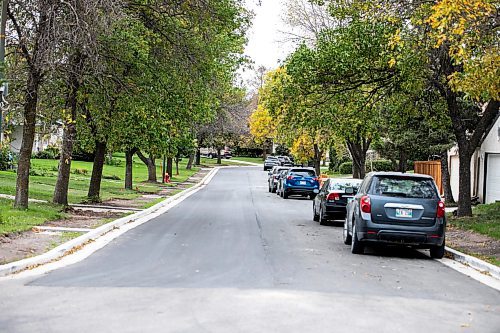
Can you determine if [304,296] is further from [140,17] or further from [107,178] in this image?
[107,178]

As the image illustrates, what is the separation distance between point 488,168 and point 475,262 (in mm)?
19118

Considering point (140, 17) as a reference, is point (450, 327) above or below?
below

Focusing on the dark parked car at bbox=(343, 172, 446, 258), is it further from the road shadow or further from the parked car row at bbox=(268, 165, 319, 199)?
the parked car row at bbox=(268, 165, 319, 199)

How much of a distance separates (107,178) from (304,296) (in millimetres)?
40045

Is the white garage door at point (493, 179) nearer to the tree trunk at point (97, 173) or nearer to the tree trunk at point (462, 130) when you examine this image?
the tree trunk at point (462, 130)

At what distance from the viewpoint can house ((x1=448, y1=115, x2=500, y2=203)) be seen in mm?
30438

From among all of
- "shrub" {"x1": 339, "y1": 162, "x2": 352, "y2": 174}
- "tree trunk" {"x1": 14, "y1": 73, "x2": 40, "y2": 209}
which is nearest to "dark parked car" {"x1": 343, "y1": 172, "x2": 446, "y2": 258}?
"tree trunk" {"x1": 14, "y1": 73, "x2": 40, "y2": 209}

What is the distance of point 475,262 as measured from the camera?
44.7 feet

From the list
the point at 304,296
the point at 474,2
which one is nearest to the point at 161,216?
the point at 474,2

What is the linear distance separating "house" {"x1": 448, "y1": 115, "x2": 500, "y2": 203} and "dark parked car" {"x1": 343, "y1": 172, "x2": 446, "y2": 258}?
16.9m

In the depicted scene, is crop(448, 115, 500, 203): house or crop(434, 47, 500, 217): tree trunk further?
crop(448, 115, 500, 203): house

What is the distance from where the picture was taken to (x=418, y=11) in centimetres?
1700

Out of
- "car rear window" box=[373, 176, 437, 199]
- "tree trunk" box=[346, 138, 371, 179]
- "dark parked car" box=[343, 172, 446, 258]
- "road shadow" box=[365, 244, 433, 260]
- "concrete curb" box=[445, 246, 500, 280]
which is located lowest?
"road shadow" box=[365, 244, 433, 260]

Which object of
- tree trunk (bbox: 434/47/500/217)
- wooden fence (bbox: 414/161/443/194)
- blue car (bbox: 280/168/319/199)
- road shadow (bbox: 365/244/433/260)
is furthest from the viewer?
blue car (bbox: 280/168/319/199)
